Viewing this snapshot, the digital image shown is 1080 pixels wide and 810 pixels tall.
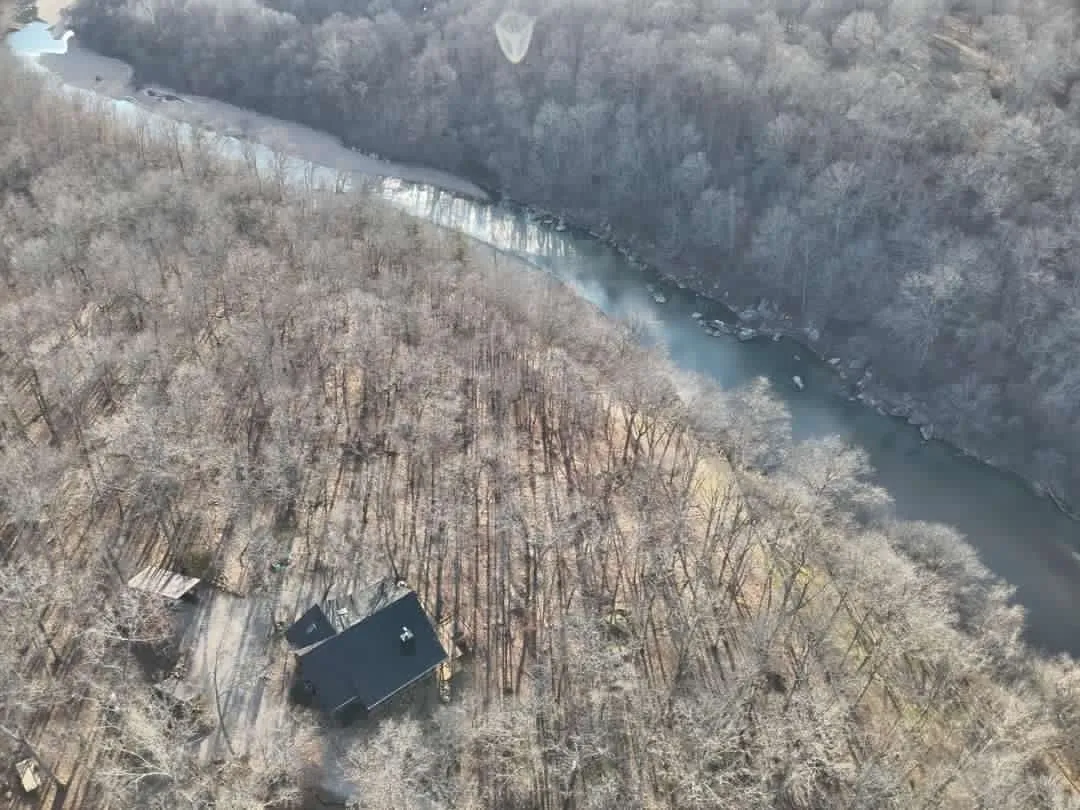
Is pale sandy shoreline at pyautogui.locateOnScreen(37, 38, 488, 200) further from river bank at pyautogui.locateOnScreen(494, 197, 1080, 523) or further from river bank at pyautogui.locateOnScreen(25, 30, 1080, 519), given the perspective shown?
river bank at pyautogui.locateOnScreen(494, 197, 1080, 523)

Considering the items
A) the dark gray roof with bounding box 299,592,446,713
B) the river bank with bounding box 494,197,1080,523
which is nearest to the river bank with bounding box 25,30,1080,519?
the river bank with bounding box 494,197,1080,523

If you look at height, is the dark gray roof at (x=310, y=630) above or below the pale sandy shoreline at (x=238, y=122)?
above

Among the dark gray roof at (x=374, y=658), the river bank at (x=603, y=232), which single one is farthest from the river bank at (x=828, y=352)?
the dark gray roof at (x=374, y=658)

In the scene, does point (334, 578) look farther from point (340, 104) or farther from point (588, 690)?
point (340, 104)

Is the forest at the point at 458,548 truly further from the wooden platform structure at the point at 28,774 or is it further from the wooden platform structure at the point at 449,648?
the wooden platform structure at the point at 449,648

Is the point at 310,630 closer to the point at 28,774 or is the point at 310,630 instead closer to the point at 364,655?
the point at 364,655

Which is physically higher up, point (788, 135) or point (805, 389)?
point (788, 135)

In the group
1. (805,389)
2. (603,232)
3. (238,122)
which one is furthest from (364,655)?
(238,122)
